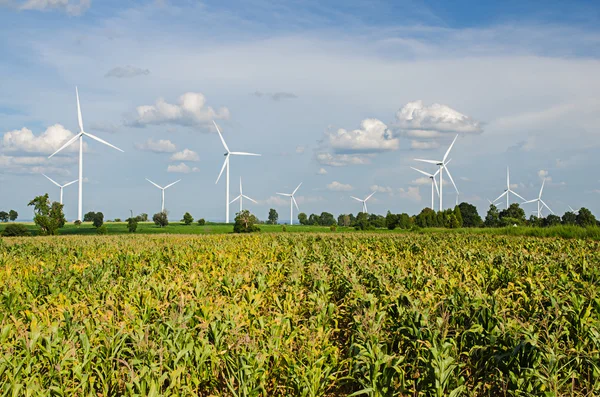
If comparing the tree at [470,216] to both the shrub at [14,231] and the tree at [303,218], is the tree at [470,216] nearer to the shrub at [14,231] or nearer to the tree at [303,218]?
the tree at [303,218]

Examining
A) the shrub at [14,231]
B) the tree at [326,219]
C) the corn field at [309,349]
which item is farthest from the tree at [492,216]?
the corn field at [309,349]

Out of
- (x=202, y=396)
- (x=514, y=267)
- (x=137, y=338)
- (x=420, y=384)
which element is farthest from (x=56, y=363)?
(x=514, y=267)

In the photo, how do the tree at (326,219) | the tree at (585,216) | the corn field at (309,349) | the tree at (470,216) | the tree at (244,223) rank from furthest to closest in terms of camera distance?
the tree at (326,219) < the tree at (470,216) < the tree at (585,216) < the tree at (244,223) < the corn field at (309,349)

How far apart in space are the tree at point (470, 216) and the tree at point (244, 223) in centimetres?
5882

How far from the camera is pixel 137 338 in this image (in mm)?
8477

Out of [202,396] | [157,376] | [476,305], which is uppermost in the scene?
[476,305]

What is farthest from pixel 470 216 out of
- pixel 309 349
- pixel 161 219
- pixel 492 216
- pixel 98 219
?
pixel 309 349

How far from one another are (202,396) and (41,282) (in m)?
9.13

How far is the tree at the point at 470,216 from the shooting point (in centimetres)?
12550

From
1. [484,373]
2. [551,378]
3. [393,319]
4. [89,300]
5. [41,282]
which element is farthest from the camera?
[41,282]

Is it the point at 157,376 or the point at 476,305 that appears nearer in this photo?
the point at 157,376

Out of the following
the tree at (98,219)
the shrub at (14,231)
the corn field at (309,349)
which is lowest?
the corn field at (309,349)

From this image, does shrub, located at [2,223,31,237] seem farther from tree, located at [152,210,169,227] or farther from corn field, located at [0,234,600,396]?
corn field, located at [0,234,600,396]

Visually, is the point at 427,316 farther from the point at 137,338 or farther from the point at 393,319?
the point at 137,338
